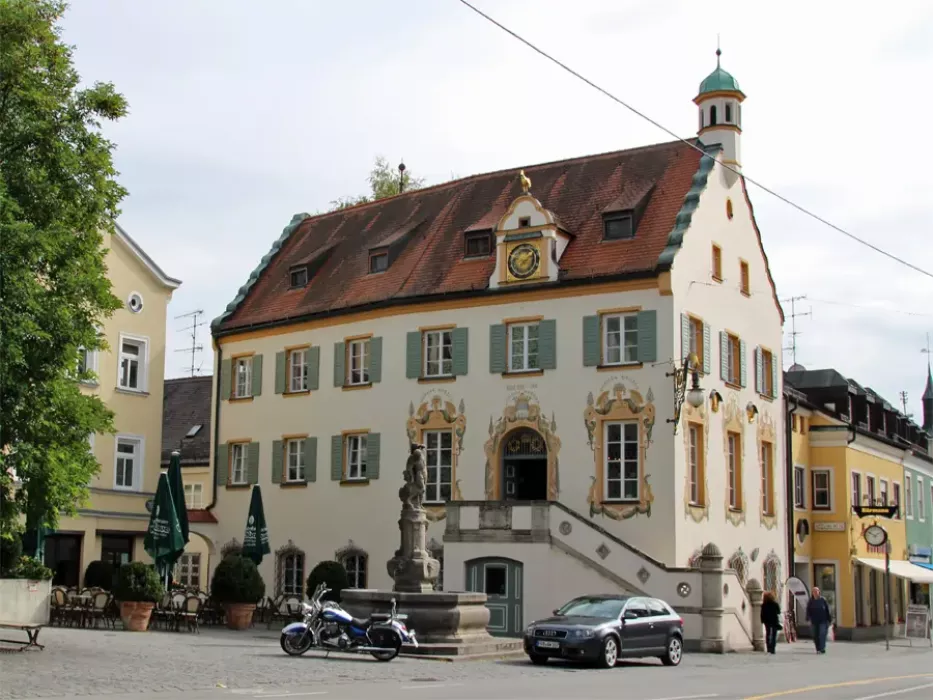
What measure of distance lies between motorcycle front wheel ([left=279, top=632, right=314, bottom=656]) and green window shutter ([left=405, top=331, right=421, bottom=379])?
14.4 metres

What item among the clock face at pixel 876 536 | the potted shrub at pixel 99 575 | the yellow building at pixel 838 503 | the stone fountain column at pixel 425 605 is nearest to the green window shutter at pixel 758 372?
the yellow building at pixel 838 503

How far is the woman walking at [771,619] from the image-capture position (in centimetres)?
3008

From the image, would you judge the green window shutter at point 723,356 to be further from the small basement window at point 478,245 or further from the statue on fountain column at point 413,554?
the statue on fountain column at point 413,554

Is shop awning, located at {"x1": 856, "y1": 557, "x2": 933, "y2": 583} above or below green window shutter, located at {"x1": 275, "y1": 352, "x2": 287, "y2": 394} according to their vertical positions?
below

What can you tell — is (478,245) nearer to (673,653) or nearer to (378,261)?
(378,261)

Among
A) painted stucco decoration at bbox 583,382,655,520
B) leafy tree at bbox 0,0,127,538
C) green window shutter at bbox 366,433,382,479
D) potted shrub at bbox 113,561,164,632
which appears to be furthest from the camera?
green window shutter at bbox 366,433,382,479

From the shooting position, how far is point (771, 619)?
98.7 ft

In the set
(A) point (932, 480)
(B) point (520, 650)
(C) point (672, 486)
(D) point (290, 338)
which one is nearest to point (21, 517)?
(B) point (520, 650)

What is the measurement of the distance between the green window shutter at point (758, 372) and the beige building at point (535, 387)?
0.25ft

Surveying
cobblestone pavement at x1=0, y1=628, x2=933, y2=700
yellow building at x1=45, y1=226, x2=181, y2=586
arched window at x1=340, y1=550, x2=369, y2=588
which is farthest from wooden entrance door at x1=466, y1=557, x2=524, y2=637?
yellow building at x1=45, y1=226, x2=181, y2=586

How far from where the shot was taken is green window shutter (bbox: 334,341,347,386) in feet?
123

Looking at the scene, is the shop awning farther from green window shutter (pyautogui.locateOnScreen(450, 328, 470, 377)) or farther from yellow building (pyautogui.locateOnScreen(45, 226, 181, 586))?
yellow building (pyautogui.locateOnScreen(45, 226, 181, 586))

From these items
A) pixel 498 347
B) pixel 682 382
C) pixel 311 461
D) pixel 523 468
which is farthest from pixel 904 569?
pixel 311 461

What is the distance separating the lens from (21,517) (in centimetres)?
2136
